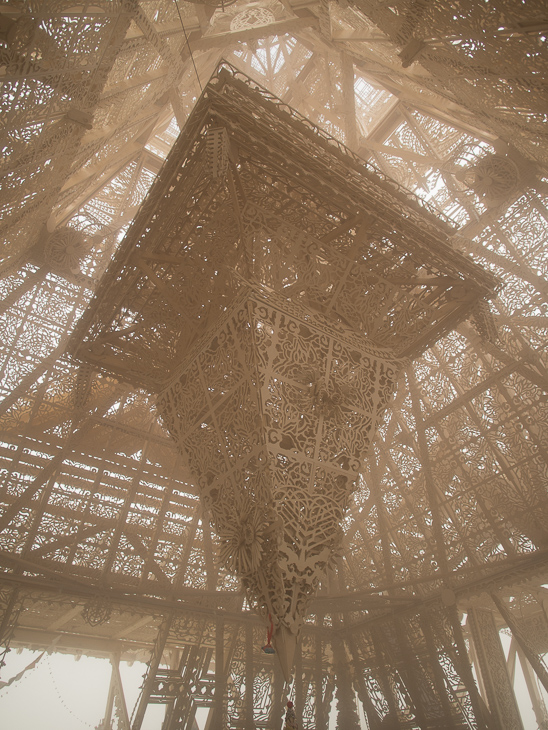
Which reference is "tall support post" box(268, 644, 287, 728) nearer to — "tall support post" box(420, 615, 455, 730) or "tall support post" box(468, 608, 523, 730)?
"tall support post" box(420, 615, 455, 730)

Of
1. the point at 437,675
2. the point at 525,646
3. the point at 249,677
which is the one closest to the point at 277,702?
the point at 249,677

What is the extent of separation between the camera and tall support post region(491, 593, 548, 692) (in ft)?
17.2

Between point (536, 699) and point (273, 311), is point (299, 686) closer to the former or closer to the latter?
point (536, 699)

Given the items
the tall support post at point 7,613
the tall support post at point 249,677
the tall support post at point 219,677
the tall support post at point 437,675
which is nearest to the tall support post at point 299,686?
the tall support post at point 249,677

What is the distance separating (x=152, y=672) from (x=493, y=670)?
377 centimetres

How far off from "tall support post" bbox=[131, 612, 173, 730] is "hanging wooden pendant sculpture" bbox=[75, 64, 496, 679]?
9.27ft

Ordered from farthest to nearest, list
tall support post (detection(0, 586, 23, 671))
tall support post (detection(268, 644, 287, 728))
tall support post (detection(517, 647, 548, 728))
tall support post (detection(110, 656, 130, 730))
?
tall support post (detection(110, 656, 130, 730)), tall support post (detection(517, 647, 548, 728)), tall support post (detection(268, 644, 287, 728)), tall support post (detection(0, 586, 23, 671))

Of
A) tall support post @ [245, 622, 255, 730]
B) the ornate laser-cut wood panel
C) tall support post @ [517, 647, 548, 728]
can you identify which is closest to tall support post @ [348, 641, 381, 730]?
the ornate laser-cut wood panel

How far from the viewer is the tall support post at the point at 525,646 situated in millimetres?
5229

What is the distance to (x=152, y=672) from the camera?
202 inches

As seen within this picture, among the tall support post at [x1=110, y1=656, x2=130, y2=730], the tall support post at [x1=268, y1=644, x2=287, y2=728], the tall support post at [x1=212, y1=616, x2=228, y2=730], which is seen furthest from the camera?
the tall support post at [x1=110, y1=656, x2=130, y2=730]

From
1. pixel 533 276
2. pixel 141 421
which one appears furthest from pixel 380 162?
pixel 141 421

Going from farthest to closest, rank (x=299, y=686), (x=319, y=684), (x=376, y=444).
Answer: (x=376, y=444), (x=319, y=684), (x=299, y=686)

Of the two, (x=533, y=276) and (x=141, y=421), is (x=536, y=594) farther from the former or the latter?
(x=141, y=421)
